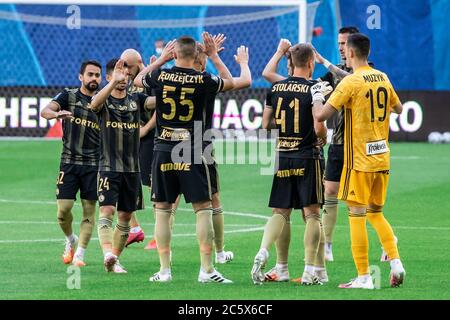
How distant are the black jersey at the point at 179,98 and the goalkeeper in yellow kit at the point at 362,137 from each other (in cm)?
104

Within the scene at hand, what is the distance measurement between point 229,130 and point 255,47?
3730mm

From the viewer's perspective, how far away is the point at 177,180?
10758 mm

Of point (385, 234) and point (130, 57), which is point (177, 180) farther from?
point (130, 57)

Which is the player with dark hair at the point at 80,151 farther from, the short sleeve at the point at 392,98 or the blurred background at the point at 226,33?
the blurred background at the point at 226,33

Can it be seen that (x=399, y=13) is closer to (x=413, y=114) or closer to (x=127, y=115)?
(x=413, y=114)

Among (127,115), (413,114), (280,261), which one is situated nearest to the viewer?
(280,261)

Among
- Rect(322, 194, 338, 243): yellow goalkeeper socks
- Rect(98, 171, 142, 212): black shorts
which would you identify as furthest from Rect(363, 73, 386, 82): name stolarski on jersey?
Rect(98, 171, 142, 212): black shorts

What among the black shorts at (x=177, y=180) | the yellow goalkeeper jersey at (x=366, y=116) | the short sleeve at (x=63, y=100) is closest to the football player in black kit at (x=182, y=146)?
the black shorts at (x=177, y=180)

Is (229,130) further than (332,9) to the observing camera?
No

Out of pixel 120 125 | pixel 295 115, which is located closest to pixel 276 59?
pixel 295 115

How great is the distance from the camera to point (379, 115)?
33.6ft

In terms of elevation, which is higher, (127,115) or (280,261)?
(127,115)

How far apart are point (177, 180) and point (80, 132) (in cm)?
203
